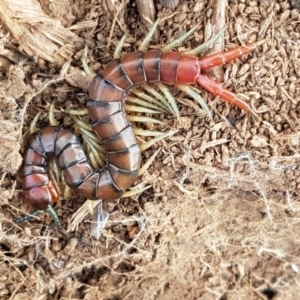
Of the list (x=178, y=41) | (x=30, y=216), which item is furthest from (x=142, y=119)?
(x=30, y=216)

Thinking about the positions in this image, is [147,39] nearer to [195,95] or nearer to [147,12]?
[147,12]

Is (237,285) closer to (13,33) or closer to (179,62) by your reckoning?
(179,62)

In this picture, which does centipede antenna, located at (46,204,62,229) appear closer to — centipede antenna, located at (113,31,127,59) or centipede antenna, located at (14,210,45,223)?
centipede antenna, located at (14,210,45,223)

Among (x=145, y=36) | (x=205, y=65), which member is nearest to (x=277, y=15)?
(x=205, y=65)

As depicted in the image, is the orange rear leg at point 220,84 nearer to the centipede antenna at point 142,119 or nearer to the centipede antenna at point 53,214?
the centipede antenna at point 142,119

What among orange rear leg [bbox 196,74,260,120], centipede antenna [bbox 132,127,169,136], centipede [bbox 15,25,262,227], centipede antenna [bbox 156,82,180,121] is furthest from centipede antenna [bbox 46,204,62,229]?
orange rear leg [bbox 196,74,260,120]

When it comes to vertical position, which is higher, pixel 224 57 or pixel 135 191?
pixel 224 57
